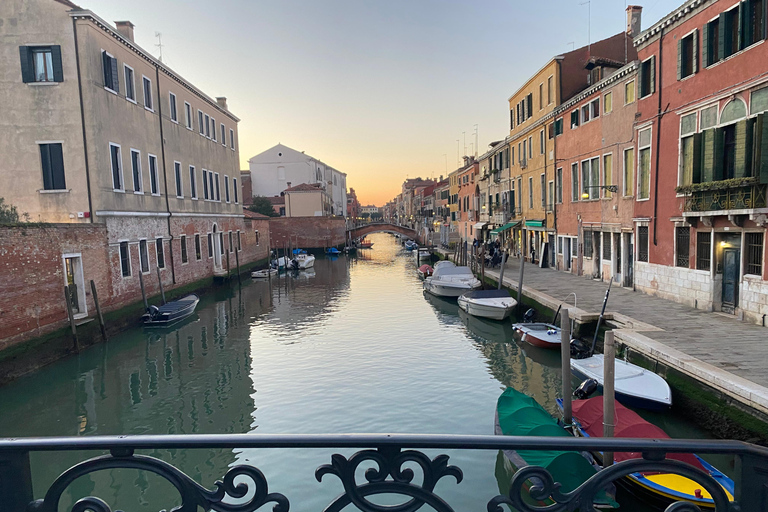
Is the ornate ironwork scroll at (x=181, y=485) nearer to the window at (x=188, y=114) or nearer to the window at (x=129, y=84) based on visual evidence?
the window at (x=129, y=84)

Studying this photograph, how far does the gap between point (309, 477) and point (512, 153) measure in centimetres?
2370

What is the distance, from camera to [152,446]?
1326mm

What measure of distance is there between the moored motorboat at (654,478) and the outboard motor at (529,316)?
7.79 meters

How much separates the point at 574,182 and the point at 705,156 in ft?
27.3

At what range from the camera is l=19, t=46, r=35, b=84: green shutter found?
13953 millimetres

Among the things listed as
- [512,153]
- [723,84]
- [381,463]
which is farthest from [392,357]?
[512,153]

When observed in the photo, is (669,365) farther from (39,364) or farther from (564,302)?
(39,364)

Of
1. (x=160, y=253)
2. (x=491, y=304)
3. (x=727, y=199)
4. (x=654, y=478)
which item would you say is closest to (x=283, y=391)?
(x=654, y=478)

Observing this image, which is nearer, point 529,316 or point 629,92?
point 629,92

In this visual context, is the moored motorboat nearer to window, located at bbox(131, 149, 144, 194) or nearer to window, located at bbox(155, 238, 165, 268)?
window, located at bbox(131, 149, 144, 194)

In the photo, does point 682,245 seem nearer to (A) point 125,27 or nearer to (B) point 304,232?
(A) point 125,27

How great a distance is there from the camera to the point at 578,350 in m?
10.7

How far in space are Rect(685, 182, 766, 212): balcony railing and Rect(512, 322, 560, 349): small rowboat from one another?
4.29 m

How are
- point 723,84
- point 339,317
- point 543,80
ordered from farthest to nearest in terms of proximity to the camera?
point 543,80 → point 339,317 → point 723,84
